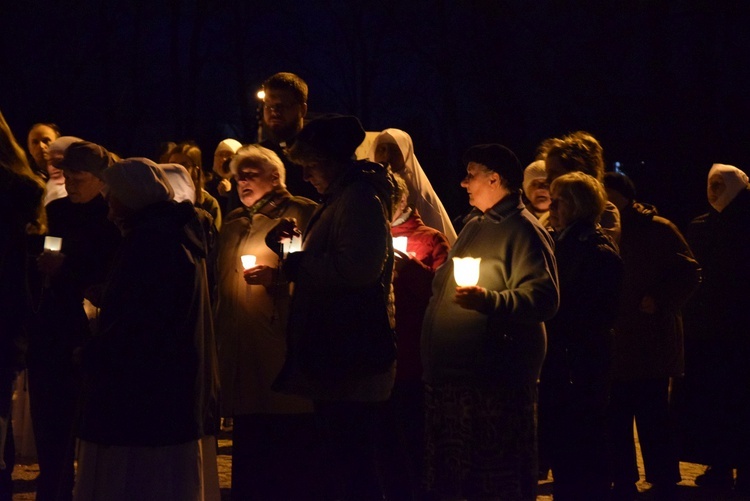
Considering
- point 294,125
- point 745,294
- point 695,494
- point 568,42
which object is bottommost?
point 695,494

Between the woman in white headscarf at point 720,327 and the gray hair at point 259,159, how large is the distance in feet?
11.8

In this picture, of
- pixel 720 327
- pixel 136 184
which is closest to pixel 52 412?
pixel 136 184

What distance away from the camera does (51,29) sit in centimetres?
2730

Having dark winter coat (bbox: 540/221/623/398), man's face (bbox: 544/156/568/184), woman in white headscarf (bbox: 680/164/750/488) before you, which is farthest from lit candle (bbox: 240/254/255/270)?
woman in white headscarf (bbox: 680/164/750/488)

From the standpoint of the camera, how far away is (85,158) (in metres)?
6.39

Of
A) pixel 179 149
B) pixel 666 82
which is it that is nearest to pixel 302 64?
pixel 666 82

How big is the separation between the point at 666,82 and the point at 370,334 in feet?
54.4

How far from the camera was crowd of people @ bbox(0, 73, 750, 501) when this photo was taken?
4.97 m

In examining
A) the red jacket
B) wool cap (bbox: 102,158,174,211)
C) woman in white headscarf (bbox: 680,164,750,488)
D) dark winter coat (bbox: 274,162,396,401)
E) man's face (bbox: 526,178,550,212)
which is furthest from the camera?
woman in white headscarf (bbox: 680,164,750,488)

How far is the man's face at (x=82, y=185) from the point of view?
6414 millimetres

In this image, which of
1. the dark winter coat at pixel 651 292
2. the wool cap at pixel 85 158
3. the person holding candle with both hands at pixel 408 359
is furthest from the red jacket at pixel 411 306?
the wool cap at pixel 85 158

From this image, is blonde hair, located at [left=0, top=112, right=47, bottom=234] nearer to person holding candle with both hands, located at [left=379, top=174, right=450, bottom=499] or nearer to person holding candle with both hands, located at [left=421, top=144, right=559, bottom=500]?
person holding candle with both hands, located at [left=421, top=144, right=559, bottom=500]

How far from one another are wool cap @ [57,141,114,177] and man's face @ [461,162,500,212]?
2.03 m

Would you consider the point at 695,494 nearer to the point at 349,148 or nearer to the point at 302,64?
the point at 349,148
